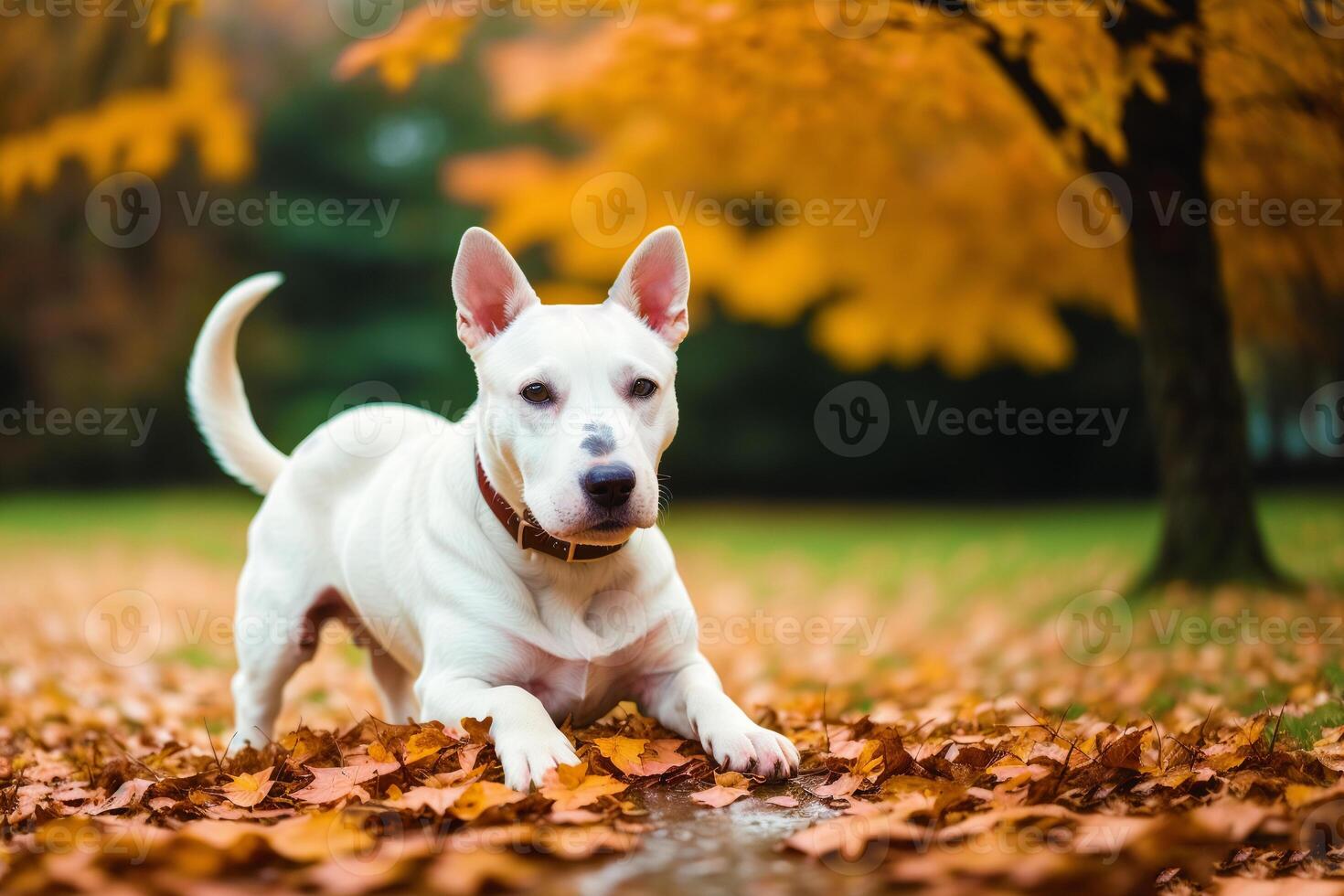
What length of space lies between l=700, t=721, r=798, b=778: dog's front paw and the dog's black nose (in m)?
0.73

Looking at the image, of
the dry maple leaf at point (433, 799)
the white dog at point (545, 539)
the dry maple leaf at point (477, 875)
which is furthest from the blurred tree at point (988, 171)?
the dry maple leaf at point (477, 875)

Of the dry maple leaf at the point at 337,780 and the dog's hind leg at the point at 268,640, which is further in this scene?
the dog's hind leg at the point at 268,640

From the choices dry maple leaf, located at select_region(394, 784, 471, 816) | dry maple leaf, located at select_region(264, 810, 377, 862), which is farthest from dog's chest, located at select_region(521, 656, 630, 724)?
dry maple leaf, located at select_region(264, 810, 377, 862)

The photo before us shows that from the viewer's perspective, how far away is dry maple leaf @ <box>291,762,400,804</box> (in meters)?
3.10

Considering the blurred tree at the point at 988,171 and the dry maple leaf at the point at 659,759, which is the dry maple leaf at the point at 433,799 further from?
the blurred tree at the point at 988,171

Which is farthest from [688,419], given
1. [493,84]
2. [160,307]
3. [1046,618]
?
[1046,618]

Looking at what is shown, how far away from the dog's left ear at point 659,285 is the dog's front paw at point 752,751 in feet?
3.95

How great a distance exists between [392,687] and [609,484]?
7.35 ft

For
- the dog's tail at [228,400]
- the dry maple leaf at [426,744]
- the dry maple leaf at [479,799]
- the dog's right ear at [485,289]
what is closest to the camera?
the dry maple leaf at [479,799]

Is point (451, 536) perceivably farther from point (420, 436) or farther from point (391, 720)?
point (391, 720)

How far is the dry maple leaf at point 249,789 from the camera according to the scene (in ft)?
10.3

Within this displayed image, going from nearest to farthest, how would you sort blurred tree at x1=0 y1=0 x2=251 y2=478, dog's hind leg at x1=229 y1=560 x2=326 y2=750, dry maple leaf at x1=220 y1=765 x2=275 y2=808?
dry maple leaf at x1=220 y1=765 x2=275 y2=808
dog's hind leg at x1=229 y1=560 x2=326 y2=750
blurred tree at x1=0 y1=0 x2=251 y2=478

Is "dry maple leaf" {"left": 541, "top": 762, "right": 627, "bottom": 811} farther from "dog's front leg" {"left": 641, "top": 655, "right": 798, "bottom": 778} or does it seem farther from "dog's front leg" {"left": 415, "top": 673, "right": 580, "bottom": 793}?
"dog's front leg" {"left": 641, "top": 655, "right": 798, "bottom": 778}

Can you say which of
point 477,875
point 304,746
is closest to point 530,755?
point 477,875
